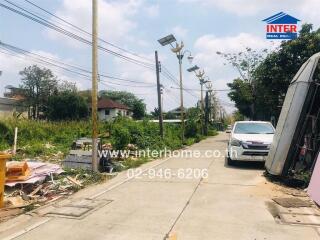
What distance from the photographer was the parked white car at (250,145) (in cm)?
1350

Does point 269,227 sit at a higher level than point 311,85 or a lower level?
lower

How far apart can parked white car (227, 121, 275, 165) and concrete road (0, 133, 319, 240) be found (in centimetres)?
218

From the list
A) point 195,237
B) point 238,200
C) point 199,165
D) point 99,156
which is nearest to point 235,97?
point 199,165

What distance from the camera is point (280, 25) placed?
1984 cm

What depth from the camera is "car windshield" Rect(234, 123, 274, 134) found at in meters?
14.7

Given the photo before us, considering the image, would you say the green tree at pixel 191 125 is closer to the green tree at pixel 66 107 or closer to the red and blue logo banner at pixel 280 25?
the red and blue logo banner at pixel 280 25

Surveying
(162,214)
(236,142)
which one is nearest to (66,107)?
(236,142)

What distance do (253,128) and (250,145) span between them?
65.0 inches

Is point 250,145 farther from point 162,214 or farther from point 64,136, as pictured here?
point 64,136

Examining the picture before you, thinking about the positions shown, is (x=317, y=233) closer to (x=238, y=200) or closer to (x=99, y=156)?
(x=238, y=200)

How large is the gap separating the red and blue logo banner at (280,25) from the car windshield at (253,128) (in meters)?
5.11

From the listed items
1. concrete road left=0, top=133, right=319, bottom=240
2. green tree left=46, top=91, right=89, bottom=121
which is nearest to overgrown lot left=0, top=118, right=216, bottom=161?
concrete road left=0, top=133, right=319, bottom=240

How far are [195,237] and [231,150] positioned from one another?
27.7 ft

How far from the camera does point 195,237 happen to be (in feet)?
19.5
